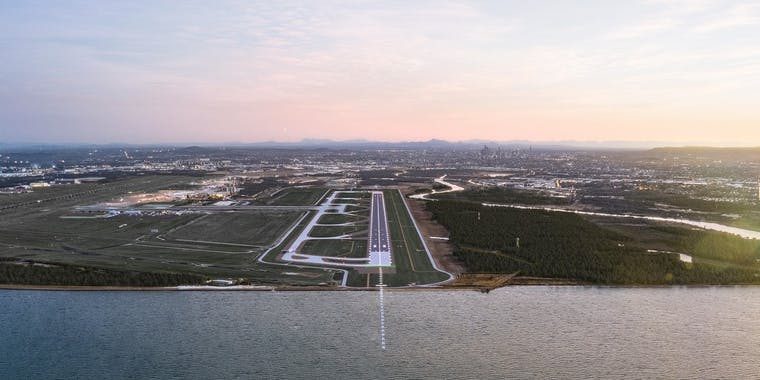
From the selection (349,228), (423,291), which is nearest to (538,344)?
(423,291)

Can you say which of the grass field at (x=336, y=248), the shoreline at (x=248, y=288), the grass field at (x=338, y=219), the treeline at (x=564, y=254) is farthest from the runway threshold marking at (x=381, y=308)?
the grass field at (x=338, y=219)

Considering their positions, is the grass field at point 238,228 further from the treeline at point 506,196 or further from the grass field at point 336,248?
the treeline at point 506,196

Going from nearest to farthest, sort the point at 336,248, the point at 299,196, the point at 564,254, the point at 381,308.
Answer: the point at 381,308 → the point at 564,254 → the point at 336,248 → the point at 299,196

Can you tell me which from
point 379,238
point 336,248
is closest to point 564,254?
point 379,238

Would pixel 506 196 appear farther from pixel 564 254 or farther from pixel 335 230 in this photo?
pixel 564 254

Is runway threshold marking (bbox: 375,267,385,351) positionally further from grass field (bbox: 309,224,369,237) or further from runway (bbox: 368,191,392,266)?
grass field (bbox: 309,224,369,237)

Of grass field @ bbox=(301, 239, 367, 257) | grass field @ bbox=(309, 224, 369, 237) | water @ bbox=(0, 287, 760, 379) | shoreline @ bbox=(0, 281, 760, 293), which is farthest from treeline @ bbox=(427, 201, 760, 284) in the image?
grass field @ bbox=(309, 224, 369, 237)
